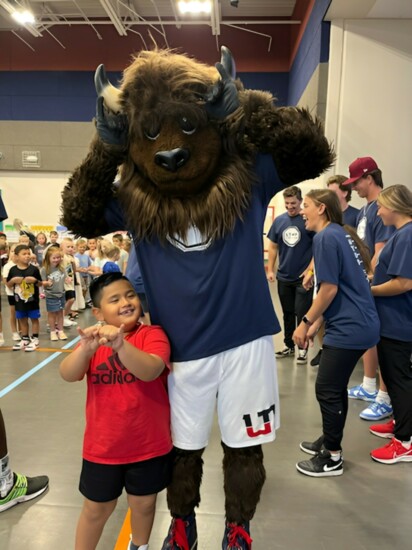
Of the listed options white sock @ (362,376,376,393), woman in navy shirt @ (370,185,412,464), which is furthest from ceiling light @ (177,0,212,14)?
white sock @ (362,376,376,393)

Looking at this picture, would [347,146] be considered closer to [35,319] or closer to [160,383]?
[35,319]

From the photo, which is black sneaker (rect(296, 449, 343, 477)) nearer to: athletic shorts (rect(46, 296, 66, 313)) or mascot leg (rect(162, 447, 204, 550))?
mascot leg (rect(162, 447, 204, 550))

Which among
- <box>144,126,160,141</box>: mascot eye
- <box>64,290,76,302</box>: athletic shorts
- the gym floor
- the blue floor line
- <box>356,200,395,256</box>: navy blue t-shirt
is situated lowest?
the blue floor line

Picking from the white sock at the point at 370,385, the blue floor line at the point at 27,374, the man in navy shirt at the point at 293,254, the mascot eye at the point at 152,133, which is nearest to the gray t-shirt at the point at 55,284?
the blue floor line at the point at 27,374

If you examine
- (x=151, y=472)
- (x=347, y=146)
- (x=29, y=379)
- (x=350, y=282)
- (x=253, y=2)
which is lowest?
(x=29, y=379)

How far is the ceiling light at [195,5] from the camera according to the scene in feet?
28.6

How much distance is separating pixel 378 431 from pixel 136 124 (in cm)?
275

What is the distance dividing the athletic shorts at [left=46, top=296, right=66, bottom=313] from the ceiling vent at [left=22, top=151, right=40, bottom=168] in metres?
8.44

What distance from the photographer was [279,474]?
262 cm

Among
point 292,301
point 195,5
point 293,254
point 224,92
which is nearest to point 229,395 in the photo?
point 224,92

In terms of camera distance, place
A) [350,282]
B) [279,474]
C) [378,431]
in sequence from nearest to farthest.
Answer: [350,282] → [279,474] → [378,431]

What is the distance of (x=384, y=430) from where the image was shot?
3125mm

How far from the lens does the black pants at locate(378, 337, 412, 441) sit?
2.72m

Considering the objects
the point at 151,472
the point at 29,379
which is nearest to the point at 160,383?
the point at 151,472
